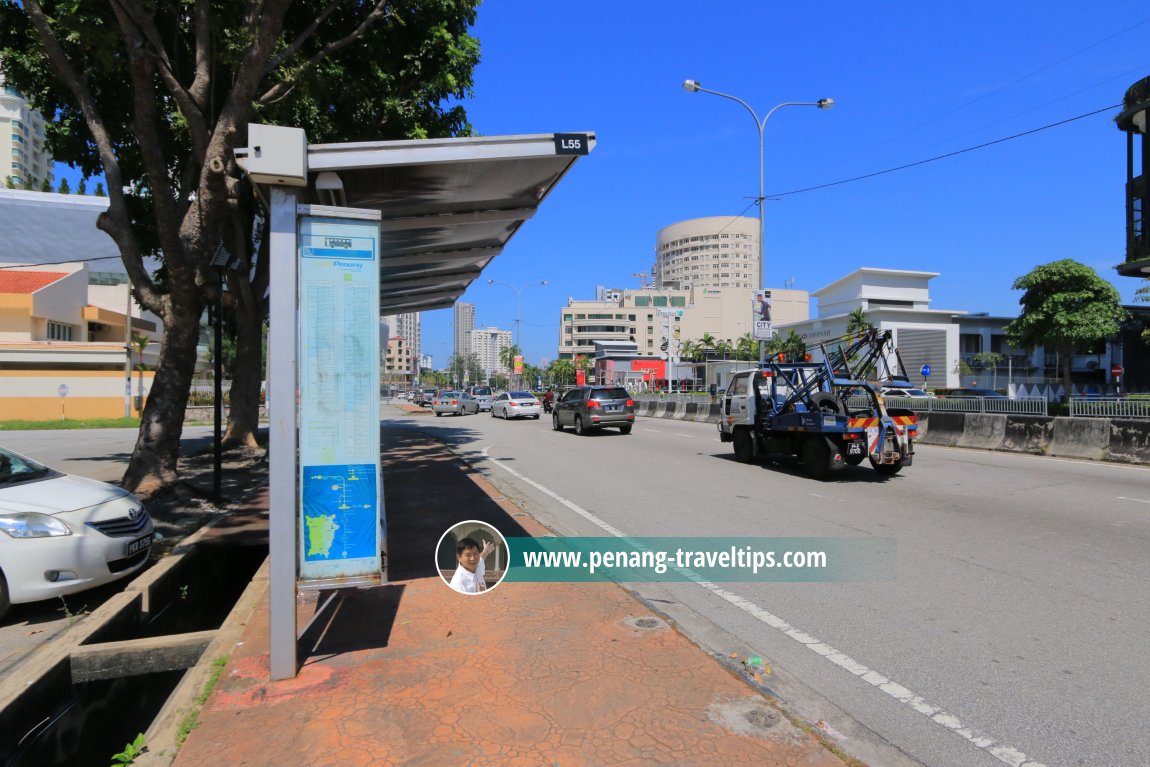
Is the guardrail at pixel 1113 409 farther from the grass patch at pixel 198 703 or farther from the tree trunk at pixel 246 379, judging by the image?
the tree trunk at pixel 246 379

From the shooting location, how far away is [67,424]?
96.1 ft

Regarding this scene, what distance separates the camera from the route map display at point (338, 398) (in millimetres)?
4184

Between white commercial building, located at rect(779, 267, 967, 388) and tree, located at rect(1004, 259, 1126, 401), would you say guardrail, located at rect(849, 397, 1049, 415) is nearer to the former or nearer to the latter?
tree, located at rect(1004, 259, 1126, 401)

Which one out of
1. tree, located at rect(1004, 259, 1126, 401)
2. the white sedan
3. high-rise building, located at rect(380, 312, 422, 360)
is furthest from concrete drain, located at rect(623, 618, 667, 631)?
high-rise building, located at rect(380, 312, 422, 360)

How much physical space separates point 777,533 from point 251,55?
9.15 m

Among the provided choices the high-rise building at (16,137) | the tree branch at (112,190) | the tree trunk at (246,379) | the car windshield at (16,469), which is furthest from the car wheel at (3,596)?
the high-rise building at (16,137)

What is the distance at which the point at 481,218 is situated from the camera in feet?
26.6

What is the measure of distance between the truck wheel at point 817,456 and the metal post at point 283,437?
9387mm

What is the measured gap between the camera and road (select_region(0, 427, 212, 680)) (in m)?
5.21

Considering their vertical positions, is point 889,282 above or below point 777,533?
above

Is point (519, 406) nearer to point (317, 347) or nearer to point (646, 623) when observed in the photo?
point (646, 623)

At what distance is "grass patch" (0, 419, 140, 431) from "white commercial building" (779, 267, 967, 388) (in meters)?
46.9

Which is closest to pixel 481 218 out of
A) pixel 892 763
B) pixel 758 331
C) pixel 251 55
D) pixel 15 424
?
pixel 251 55

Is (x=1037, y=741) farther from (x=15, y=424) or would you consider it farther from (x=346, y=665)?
(x=15, y=424)
